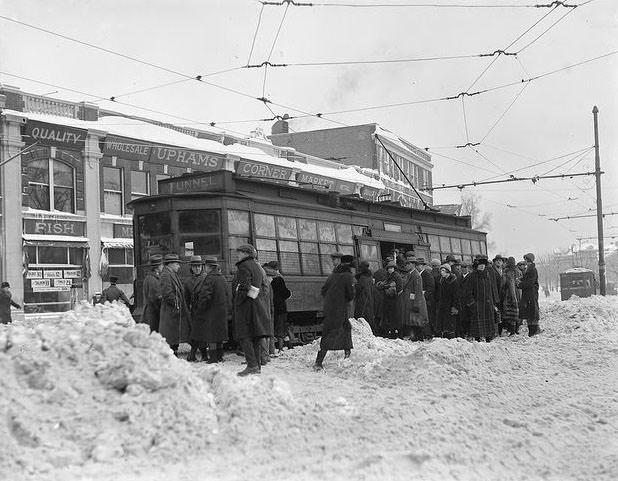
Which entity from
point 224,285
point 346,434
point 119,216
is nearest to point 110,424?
point 346,434

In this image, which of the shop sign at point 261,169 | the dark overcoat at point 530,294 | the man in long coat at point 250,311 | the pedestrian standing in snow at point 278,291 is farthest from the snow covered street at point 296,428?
the shop sign at point 261,169

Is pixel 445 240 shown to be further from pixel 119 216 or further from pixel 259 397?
pixel 259 397

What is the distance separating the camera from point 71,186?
83.7 feet

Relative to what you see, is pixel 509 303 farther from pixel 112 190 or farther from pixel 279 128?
pixel 279 128

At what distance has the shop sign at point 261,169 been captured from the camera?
31.0 meters

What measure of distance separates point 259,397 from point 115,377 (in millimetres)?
1334

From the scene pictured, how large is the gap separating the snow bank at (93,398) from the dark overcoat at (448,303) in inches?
349

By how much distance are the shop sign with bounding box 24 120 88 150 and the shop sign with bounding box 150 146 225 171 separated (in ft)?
10.2

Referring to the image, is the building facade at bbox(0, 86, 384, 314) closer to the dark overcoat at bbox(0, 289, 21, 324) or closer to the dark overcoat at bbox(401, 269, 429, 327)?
the dark overcoat at bbox(0, 289, 21, 324)

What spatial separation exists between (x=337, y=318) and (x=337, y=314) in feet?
0.19

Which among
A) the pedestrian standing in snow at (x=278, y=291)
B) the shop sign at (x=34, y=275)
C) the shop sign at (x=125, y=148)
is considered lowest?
the pedestrian standing in snow at (x=278, y=291)

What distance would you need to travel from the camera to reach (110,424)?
5.97 meters

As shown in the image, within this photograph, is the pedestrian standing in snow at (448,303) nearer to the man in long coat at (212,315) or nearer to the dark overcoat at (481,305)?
the dark overcoat at (481,305)

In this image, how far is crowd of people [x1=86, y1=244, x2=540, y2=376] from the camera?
986 cm
